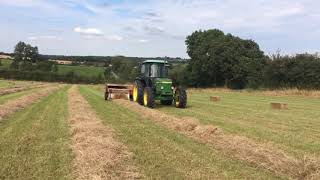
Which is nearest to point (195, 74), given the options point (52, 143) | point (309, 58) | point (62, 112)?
point (309, 58)

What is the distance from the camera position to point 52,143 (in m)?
12.3

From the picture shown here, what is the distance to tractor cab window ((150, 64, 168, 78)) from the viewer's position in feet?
84.8

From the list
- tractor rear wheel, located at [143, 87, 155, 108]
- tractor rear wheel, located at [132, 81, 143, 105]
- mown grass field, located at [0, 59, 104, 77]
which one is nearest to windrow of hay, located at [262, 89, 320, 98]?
tractor rear wheel, located at [132, 81, 143, 105]

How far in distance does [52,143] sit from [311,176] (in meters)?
6.32

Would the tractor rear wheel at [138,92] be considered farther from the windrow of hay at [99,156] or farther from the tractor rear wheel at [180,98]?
the windrow of hay at [99,156]

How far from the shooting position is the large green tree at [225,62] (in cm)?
7338

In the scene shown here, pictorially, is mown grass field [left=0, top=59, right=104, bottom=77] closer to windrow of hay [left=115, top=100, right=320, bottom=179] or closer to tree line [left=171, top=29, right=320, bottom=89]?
tree line [left=171, top=29, right=320, bottom=89]

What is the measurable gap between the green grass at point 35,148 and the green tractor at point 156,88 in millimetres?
7450

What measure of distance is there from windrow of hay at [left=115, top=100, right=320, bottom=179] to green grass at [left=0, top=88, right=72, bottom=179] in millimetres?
3616

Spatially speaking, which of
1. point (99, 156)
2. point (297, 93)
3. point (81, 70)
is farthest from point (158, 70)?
point (81, 70)

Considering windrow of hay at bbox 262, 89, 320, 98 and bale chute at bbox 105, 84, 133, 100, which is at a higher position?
bale chute at bbox 105, 84, 133, 100

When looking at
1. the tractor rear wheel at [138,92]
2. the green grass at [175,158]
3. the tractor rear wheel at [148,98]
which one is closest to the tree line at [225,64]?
the tractor rear wheel at [138,92]

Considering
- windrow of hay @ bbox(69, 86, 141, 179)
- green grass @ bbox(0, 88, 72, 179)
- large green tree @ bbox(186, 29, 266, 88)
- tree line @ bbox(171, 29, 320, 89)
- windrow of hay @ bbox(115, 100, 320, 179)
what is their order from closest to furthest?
windrow of hay @ bbox(69, 86, 141, 179), green grass @ bbox(0, 88, 72, 179), windrow of hay @ bbox(115, 100, 320, 179), tree line @ bbox(171, 29, 320, 89), large green tree @ bbox(186, 29, 266, 88)

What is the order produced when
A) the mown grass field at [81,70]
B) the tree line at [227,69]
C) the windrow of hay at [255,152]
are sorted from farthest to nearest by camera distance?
the mown grass field at [81,70] < the tree line at [227,69] < the windrow of hay at [255,152]
